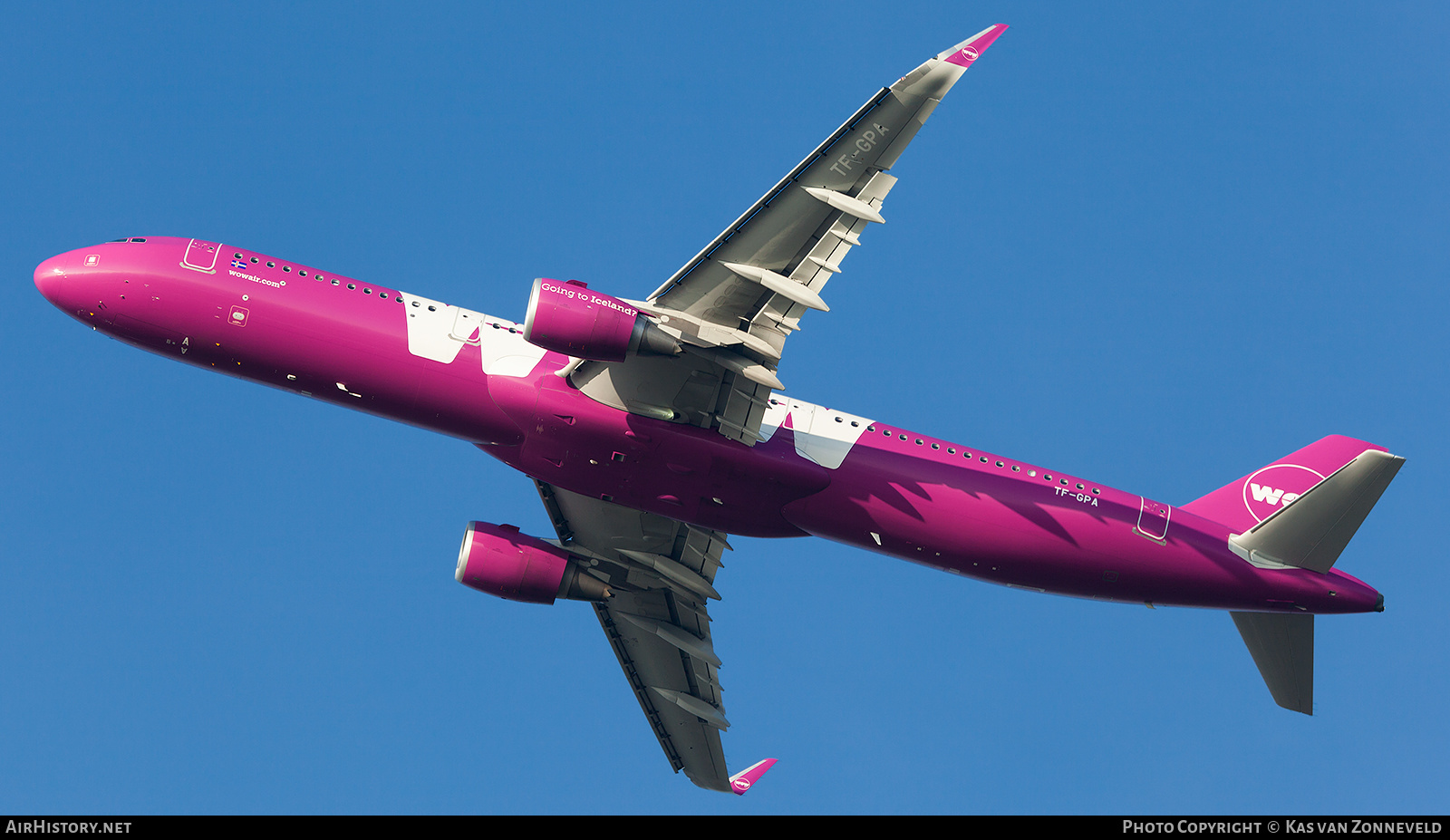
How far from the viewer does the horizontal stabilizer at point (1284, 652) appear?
41250 millimetres

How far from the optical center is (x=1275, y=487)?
137 ft

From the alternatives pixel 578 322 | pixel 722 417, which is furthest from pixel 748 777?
pixel 578 322

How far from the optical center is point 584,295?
3422 centimetres

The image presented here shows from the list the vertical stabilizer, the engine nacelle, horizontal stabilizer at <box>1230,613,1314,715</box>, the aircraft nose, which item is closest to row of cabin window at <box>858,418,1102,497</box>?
the vertical stabilizer

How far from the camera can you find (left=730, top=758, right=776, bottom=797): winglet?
47.2 metres

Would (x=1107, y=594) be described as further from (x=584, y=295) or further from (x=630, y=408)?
(x=584, y=295)

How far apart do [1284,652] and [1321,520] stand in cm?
560

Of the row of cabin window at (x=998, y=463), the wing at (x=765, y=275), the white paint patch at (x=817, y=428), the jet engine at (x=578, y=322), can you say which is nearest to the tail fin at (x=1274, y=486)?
the row of cabin window at (x=998, y=463)

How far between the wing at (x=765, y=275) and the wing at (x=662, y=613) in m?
7.64

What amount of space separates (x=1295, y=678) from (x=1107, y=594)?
25.8 feet

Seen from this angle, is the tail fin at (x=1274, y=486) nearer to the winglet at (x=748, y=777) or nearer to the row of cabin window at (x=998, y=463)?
the row of cabin window at (x=998, y=463)

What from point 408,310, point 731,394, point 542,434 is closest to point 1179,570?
point 731,394

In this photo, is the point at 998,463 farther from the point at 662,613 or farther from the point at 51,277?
the point at 51,277

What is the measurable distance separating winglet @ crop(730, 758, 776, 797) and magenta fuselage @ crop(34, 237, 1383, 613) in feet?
43.5
